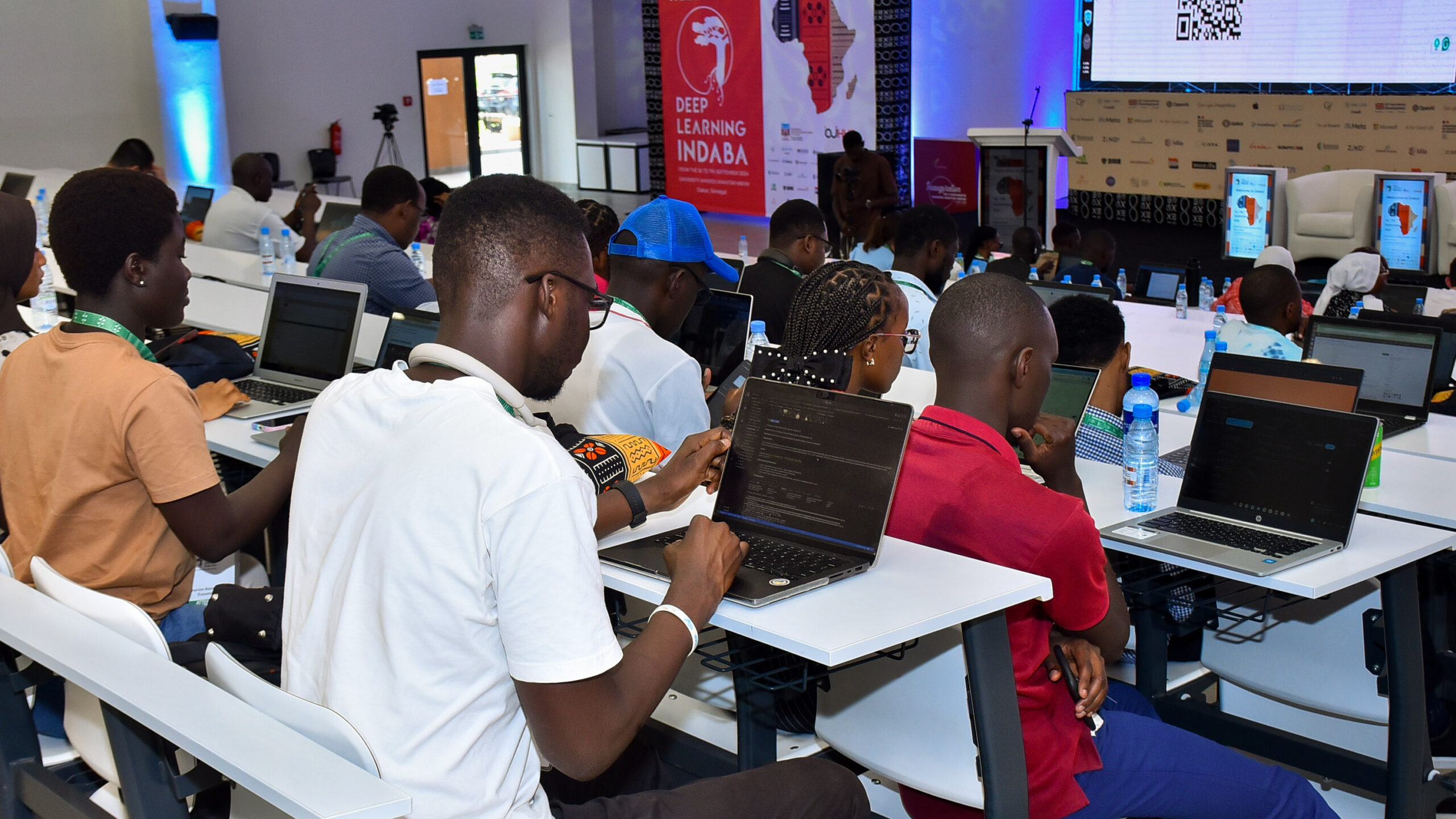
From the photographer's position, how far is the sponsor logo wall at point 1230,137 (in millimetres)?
10734

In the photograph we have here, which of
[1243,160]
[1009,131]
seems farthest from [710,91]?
[1243,160]

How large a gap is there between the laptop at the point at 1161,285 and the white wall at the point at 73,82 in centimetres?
993

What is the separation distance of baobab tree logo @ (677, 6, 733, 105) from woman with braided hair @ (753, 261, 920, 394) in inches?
419

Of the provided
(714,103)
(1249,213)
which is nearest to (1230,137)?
(1249,213)

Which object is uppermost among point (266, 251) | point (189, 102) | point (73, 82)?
point (73, 82)

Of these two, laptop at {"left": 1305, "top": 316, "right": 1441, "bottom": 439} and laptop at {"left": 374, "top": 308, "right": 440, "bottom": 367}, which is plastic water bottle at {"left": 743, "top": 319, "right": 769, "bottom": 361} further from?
laptop at {"left": 1305, "top": 316, "right": 1441, "bottom": 439}

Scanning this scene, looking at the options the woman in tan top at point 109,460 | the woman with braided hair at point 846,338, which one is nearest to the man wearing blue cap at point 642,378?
the woman with braided hair at point 846,338

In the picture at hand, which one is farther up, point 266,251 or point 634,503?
point 266,251

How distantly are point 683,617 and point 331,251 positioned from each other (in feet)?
13.2

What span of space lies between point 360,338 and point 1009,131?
7.61m

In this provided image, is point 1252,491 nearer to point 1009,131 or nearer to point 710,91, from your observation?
point 1009,131

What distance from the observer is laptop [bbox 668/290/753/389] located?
4008 mm

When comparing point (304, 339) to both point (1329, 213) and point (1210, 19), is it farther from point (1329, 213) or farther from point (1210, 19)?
point (1210, 19)

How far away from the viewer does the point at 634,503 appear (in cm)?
202
